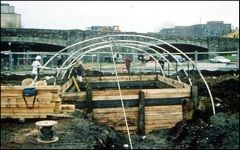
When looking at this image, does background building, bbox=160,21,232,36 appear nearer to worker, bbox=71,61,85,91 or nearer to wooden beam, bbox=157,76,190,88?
wooden beam, bbox=157,76,190,88

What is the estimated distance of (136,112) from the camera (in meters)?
14.4

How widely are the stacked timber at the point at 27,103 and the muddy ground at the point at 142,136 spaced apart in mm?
329

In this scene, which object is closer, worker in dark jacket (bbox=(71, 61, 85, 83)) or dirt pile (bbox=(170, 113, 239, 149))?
dirt pile (bbox=(170, 113, 239, 149))

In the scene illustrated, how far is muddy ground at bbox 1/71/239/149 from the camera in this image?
9663 millimetres

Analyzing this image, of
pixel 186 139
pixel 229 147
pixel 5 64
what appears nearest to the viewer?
pixel 229 147

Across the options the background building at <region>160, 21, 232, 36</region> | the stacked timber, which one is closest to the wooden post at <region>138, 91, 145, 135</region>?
the stacked timber

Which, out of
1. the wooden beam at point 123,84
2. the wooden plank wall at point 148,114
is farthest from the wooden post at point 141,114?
the wooden beam at point 123,84

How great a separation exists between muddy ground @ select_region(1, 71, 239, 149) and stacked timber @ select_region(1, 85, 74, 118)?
1.08 ft

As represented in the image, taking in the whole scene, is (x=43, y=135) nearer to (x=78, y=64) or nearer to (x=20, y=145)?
(x=20, y=145)

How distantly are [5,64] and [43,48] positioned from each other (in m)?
12.6

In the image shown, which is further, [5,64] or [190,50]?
[190,50]

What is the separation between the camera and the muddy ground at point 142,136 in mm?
9663

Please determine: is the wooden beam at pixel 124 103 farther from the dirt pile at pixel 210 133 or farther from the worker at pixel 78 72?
the worker at pixel 78 72

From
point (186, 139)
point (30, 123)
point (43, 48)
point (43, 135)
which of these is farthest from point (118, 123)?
point (43, 48)
